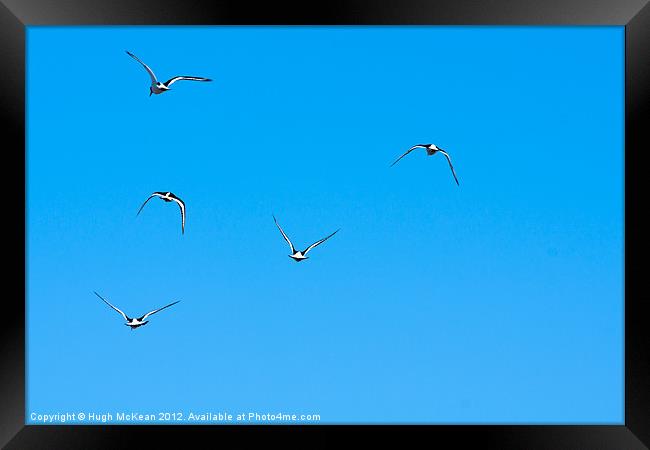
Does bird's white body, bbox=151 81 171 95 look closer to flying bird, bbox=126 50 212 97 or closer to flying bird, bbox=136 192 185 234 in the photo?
flying bird, bbox=126 50 212 97

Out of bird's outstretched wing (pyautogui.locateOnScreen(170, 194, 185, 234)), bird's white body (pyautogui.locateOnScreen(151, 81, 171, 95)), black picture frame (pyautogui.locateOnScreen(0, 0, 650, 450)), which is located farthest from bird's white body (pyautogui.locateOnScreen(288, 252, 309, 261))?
bird's white body (pyautogui.locateOnScreen(151, 81, 171, 95))

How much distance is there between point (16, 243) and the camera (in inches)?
256

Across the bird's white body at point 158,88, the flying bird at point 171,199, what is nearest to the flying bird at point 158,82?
the bird's white body at point 158,88

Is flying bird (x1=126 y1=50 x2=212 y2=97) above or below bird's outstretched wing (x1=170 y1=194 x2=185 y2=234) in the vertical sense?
above

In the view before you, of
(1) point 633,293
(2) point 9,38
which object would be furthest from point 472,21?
(2) point 9,38

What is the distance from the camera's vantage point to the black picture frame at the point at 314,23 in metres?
6.35

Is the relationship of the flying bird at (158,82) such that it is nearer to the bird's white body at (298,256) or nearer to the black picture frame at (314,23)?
the black picture frame at (314,23)

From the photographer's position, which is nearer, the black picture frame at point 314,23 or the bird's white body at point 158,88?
the black picture frame at point 314,23

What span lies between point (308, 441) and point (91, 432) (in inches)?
88.4

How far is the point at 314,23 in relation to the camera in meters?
6.51

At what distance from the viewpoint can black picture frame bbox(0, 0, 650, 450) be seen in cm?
635

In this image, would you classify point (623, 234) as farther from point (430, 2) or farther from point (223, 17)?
point (223, 17)

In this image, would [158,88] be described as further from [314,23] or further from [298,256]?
[298,256]

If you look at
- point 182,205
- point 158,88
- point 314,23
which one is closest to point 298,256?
point 182,205
